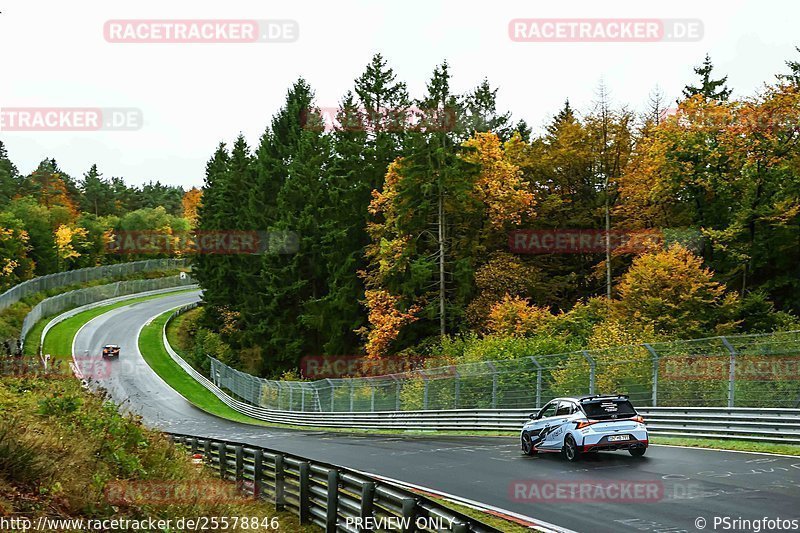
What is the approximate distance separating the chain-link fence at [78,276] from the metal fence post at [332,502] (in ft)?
235

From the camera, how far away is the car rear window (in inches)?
699

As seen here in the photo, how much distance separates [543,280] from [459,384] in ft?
62.7

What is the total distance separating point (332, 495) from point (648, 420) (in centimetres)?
1376

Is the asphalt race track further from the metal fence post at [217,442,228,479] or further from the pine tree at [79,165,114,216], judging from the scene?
the pine tree at [79,165,114,216]

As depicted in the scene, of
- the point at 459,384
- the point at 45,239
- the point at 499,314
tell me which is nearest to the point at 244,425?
the point at 499,314

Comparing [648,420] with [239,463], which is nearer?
[239,463]

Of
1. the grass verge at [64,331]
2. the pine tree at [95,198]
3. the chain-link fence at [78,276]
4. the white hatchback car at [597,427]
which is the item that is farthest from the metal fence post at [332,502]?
the pine tree at [95,198]

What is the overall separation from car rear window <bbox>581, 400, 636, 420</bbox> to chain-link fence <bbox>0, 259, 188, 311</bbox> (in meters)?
69.5

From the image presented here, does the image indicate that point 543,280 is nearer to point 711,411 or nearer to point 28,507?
point 711,411

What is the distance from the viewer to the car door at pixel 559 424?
1842cm

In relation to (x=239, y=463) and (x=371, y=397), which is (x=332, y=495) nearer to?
(x=239, y=463)

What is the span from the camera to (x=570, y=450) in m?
18.2
